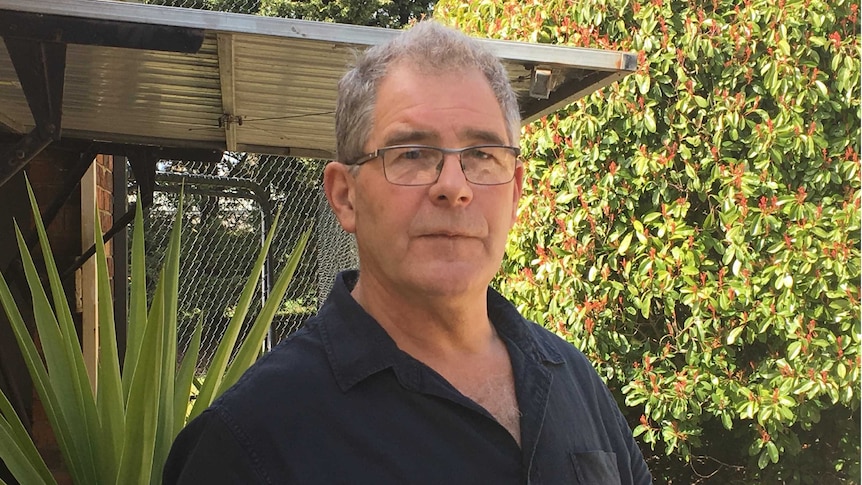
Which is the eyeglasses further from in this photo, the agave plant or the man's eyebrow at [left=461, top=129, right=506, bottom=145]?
the agave plant

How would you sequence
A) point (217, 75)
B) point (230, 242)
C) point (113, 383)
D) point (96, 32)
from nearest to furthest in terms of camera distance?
point (96, 32)
point (113, 383)
point (217, 75)
point (230, 242)

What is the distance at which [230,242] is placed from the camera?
10109 mm

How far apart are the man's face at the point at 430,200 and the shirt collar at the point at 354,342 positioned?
84 mm

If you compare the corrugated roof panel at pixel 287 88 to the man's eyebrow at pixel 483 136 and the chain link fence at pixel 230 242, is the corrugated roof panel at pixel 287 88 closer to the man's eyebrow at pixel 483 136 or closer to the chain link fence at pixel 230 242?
the man's eyebrow at pixel 483 136

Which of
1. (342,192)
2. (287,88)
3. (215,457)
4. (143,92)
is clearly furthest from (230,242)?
(215,457)

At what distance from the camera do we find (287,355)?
1.48m

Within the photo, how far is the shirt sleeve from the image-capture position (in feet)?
4.29

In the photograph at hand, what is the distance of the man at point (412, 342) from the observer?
4.47ft

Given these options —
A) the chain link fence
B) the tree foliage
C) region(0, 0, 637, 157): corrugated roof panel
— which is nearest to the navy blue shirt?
region(0, 0, 637, 157): corrugated roof panel

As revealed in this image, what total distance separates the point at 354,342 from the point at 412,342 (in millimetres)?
132

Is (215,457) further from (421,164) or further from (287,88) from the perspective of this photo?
(287,88)

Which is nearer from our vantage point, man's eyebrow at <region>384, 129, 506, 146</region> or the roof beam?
man's eyebrow at <region>384, 129, 506, 146</region>

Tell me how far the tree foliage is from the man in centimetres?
265

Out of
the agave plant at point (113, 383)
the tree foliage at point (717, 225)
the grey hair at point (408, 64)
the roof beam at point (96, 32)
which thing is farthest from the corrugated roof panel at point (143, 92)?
the tree foliage at point (717, 225)
